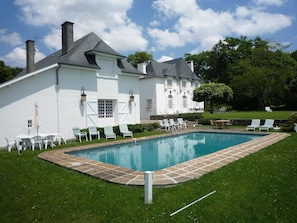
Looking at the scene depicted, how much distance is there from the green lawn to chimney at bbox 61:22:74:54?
1235 centimetres

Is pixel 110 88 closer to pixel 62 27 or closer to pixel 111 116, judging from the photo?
pixel 111 116

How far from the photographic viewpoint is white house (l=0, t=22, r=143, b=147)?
12.0 m

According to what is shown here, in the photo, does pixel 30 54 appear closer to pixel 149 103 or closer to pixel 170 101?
pixel 149 103

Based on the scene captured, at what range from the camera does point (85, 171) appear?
651 cm

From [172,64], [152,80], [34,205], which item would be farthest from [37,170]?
[172,64]

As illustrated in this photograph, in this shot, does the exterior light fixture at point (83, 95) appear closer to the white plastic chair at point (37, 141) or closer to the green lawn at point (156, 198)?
the white plastic chair at point (37, 141)

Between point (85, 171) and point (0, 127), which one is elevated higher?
point (0, 127)

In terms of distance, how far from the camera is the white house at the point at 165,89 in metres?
29.0

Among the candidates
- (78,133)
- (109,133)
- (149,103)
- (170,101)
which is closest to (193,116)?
(149,103)

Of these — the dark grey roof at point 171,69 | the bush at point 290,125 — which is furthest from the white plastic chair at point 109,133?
the dark grey roof at point 171,69

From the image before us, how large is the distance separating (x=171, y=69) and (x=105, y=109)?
1831cm

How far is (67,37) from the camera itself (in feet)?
54.6

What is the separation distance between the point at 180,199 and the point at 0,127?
10915 millimetres

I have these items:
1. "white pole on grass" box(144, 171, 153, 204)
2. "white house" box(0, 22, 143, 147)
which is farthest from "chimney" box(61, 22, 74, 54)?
"white pole on grass" box(144, 171, 153, 204)
